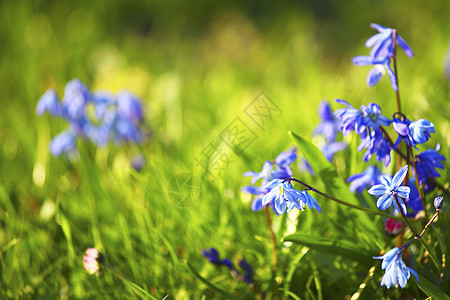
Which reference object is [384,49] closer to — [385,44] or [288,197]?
[385,44]

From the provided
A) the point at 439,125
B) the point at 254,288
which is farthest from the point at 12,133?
the point at 439,125

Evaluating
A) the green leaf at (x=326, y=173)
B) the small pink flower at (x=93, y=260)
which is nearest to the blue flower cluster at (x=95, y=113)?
the small pink flower at (x=93, y=260)

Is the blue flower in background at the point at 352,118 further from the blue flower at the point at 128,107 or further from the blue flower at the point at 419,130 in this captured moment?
the blue flower at the point at 128,107

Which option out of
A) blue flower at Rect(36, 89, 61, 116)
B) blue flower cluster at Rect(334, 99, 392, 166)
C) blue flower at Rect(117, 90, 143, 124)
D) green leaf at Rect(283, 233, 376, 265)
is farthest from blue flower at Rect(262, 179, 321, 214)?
blue flower at Rect(36, 89, 61, 116)

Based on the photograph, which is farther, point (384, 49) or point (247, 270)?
point (247, 270)

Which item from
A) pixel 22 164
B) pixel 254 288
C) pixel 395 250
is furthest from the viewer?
pixel 22 164

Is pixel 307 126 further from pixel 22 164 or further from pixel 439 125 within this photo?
pixel 22 164

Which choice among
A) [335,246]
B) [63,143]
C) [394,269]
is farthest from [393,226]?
[63,143]
